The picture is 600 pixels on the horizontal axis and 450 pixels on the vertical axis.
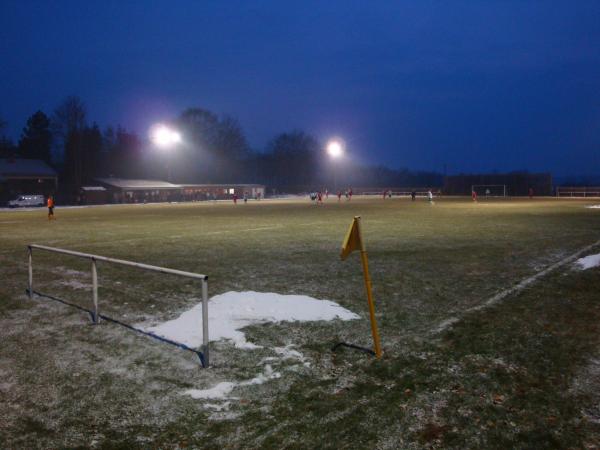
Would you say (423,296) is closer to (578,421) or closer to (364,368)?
(364,368)

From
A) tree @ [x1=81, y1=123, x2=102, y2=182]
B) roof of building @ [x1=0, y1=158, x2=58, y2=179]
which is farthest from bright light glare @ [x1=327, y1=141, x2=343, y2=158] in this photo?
tree @ [x1=81, y1=123, x2=102, y2=182]

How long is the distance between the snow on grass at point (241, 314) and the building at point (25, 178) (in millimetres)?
67308

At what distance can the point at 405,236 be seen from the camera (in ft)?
70.4

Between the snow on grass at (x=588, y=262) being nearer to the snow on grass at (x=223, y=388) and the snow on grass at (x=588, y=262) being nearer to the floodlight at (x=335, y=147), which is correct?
the snow on grass at (x=223, y=388)

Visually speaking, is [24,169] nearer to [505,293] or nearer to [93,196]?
[93,196]

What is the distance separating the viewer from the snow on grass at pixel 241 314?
7.67 metres

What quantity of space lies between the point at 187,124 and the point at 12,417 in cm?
11175

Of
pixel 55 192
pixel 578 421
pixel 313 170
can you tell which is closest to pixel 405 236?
pixel 578 421

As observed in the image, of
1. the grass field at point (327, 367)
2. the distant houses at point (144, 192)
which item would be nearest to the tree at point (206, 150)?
the distant houses at point (144, 192)

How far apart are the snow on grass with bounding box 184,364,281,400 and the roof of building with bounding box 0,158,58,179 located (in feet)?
244

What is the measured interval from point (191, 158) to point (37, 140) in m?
32.5

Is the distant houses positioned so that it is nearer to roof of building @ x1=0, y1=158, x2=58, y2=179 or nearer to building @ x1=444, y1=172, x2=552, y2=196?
roof of building @ x1=0, y1=158, x2=58, y2=179

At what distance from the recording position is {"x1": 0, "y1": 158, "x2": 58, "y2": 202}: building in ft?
223

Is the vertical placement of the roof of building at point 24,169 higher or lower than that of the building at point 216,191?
higher
